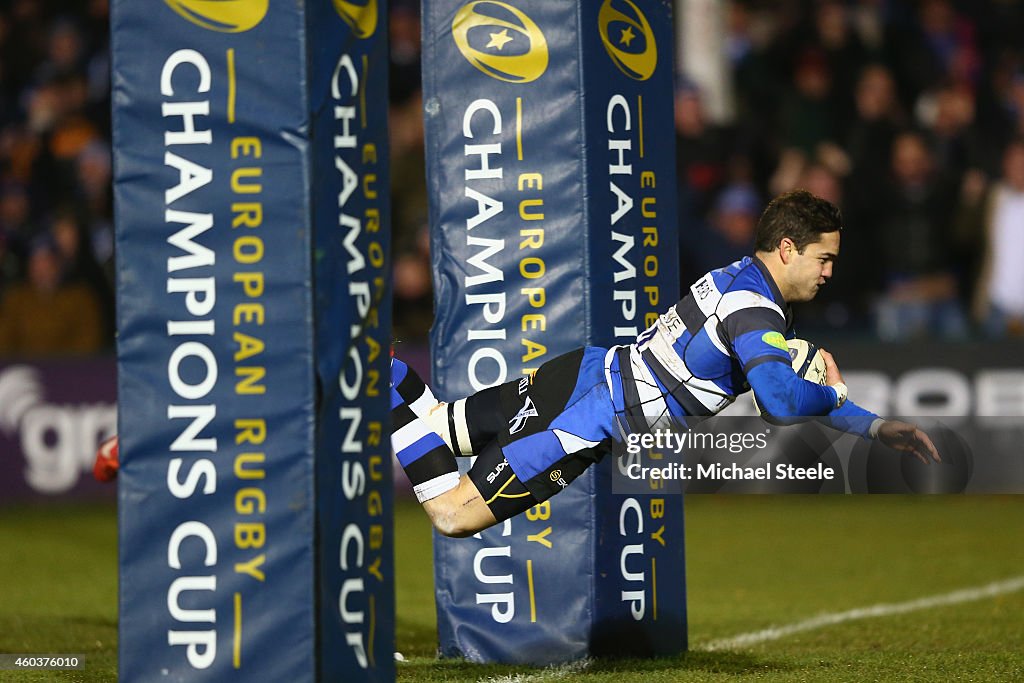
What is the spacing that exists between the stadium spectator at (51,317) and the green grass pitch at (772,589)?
5.16ft

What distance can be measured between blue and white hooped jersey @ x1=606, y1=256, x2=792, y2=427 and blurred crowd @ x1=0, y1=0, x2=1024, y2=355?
690cm

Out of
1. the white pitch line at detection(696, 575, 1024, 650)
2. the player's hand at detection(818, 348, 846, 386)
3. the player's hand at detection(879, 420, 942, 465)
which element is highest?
the player's hand at detection(818, 348, 846, 386)

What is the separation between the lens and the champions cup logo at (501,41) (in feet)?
23.7

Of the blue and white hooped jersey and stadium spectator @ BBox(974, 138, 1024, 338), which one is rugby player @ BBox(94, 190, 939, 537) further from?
stadium spectator @ BBox(974, 138, 1024, 338)

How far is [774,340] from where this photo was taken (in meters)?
6.33

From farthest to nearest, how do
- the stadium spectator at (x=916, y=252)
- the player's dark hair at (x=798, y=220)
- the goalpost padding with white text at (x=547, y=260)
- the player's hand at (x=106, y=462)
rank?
the stadium spectator at (x=916, y=252)
the player's hand at (x=106, y=462)
the goalpost padding with white text at (x=547, y=260)
the player's dark hair at (x=798, y=220)

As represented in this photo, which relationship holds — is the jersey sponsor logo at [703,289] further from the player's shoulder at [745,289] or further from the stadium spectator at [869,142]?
the stadium spectator at [869,142]

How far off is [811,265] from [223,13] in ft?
8.84

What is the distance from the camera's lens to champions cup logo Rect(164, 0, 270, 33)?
5039 mm

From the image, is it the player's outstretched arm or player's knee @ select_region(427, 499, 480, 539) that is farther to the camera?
player's knee @ select_region(427, 499, 480, 539)

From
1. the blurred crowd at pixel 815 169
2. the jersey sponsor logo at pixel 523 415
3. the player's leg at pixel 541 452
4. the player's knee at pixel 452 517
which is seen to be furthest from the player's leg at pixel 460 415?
the blurred crowd at pixel 815 169

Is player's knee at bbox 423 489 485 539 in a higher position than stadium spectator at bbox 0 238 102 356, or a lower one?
lower

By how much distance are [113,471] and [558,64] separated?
9.10ft

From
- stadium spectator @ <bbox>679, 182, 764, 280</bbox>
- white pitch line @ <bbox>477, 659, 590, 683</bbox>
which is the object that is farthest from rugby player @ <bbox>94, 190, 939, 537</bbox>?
stadium spectator @ <bbox>679, 182, 764, 280</bbox>
